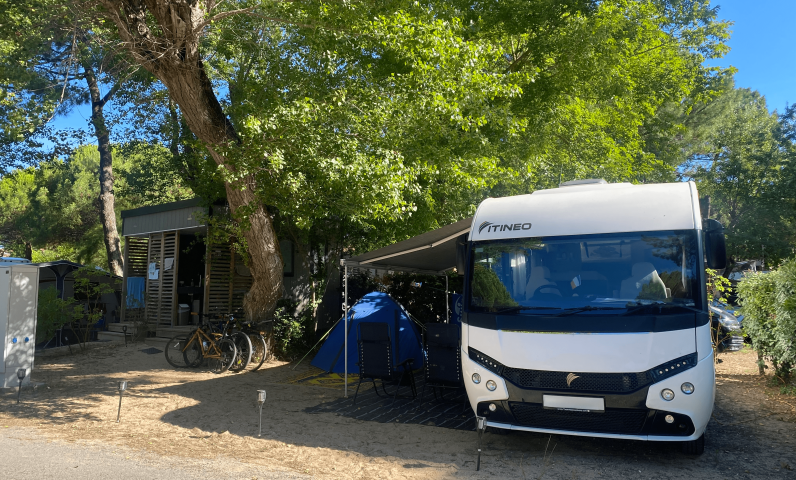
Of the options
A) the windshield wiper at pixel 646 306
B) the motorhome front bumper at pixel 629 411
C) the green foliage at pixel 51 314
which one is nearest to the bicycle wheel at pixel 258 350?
the green foliage at pixel 51 314

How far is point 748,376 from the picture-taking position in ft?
30.9

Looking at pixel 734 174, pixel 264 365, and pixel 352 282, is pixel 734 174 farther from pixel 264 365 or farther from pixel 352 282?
pixel 264 365

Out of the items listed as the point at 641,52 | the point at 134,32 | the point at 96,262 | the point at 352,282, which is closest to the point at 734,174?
the point at 641,52

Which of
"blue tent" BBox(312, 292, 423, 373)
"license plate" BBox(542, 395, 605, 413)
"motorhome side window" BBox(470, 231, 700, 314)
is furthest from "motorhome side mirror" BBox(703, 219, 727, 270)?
"blue tent" BBox(312, 292, 423, 373)

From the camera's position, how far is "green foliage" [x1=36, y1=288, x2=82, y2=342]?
1273 centimetres

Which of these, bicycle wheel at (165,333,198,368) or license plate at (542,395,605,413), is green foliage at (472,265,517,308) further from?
bicycle wheel at (165,333,198,368)

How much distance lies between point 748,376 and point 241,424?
8.03 m

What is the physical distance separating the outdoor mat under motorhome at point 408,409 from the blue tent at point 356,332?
1.23 meters

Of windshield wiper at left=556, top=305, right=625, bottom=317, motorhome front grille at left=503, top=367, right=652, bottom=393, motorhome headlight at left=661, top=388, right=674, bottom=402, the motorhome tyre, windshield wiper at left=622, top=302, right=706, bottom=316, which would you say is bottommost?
the motorhome tyre

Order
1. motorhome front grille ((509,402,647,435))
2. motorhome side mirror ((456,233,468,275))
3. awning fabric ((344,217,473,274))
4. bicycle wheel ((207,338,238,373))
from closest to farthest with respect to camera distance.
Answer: motorhome front grille ((509,402,647,435)) → motorhome side mirror ((456,233,468,275)) → awning fabric ((344,217,473,274)) → bicycle wheel ((207,338,238,373))

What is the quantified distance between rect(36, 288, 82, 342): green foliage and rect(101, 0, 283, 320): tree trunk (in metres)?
5.82

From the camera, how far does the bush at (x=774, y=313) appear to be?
21.6 ft

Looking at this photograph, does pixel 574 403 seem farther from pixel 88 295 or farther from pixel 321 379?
pixel 88 295

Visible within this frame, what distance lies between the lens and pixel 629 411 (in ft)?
15.3
